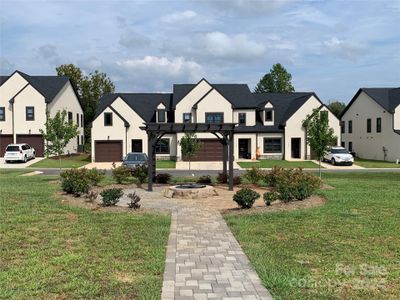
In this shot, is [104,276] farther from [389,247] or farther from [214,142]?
[214,142]

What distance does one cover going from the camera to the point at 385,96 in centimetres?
4669

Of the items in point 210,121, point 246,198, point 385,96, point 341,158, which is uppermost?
point 385,96

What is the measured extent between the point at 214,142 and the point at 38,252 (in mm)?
36798

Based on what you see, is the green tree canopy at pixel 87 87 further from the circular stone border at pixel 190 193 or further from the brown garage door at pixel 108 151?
the circular stone border at pixel 190 193

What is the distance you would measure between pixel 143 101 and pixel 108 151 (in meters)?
8.16

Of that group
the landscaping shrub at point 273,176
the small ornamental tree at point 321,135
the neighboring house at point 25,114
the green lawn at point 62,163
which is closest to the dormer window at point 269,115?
the green lawn at point 62,163

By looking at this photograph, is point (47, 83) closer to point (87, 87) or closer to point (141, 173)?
point (87, 87)

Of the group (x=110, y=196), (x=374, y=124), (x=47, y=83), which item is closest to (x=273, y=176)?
(x=110, y=196)

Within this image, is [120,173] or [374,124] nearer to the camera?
[120,173]

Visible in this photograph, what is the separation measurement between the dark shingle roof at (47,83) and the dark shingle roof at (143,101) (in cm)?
530

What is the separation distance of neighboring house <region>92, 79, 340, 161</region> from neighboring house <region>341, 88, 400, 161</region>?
474 cm

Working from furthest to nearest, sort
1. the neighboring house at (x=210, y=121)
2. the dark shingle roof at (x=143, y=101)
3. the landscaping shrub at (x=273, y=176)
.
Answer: the dark shingle roof at (x=143, y=101), the neighboring house at (x=210, y=121), the landscaping shrub at (x=273, y=176)

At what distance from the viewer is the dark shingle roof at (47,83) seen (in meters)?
46.3

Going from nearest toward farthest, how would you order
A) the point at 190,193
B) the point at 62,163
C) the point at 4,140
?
the point at 190,193 → the point at 62,163 → the point at 4,140
